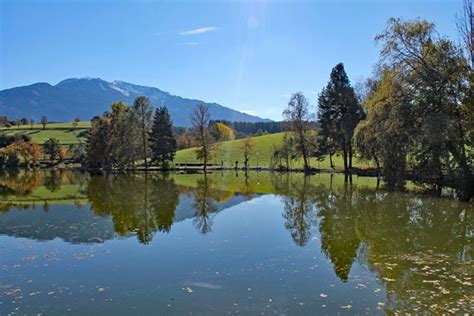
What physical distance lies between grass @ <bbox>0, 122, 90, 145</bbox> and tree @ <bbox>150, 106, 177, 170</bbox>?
60.1m

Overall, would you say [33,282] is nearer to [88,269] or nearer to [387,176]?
[88,269]

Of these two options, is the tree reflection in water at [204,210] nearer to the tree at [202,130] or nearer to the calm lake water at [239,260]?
the calm lake water at [239,260]

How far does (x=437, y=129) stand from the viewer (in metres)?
27.9

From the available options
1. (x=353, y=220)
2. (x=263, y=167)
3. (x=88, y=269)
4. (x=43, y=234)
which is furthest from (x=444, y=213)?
(x=263, y=167)

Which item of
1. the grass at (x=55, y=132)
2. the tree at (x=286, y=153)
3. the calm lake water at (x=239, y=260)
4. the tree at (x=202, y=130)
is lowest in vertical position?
the calm lake water at (x=239, y=260)

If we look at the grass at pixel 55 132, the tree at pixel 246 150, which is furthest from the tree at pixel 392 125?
the grass at pixel 55 132

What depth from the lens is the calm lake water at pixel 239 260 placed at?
8.94m

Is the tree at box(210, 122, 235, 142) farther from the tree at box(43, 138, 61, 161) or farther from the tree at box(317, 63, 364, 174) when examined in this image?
the tree at box(317, 63, 364, 174)

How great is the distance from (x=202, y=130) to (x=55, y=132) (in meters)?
88.1

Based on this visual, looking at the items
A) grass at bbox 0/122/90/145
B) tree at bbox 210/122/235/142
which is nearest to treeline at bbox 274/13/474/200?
tree at bbox 210/122/235/142

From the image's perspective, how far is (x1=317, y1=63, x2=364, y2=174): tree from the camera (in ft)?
186

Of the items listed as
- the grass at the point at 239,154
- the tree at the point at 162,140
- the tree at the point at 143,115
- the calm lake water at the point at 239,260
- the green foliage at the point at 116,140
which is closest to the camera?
the calm lake water at the point at 239,260

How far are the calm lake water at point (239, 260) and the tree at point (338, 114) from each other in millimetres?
33625

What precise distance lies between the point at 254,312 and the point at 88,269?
18.8 feet
